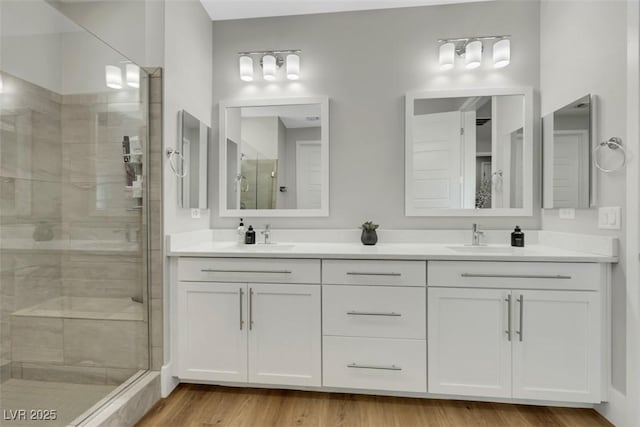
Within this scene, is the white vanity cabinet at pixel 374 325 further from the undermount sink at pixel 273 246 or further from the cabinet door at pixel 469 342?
the undermount sink at pixel 273 246

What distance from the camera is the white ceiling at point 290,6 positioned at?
2395 millimetres

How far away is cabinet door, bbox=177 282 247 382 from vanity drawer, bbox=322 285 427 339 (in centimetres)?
51

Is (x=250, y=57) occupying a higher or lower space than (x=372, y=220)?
higher

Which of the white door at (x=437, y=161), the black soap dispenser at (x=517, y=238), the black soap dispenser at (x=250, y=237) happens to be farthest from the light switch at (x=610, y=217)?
the black soap dispenser at (x=250, y=237)

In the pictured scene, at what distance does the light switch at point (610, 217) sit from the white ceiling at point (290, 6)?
171 centimetres

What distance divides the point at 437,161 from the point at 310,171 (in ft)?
3.06

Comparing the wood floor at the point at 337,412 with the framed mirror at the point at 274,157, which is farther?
the framed mirror at the point at 274,157

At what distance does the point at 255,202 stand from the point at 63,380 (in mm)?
1506

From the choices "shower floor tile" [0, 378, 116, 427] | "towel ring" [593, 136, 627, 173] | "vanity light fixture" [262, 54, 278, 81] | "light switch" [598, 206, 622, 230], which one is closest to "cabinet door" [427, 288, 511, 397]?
"light switch" [598, 206, 622, 230]

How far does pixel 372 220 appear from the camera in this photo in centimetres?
246

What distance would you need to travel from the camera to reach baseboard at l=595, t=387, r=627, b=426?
5.32 feet

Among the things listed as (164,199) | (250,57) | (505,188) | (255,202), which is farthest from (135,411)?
(505,188)

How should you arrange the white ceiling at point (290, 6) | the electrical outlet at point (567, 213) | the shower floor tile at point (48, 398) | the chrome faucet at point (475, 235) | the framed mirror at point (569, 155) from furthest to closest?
the white ceiling at point (290, 6), the chrome faucet at point (475, 235), the electrical outlet at point (567, 213), the framed mirror at point (569, 155), the shower floor tile at point (48, 398)

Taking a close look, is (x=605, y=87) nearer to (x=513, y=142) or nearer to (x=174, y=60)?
(x=513, y=142)
